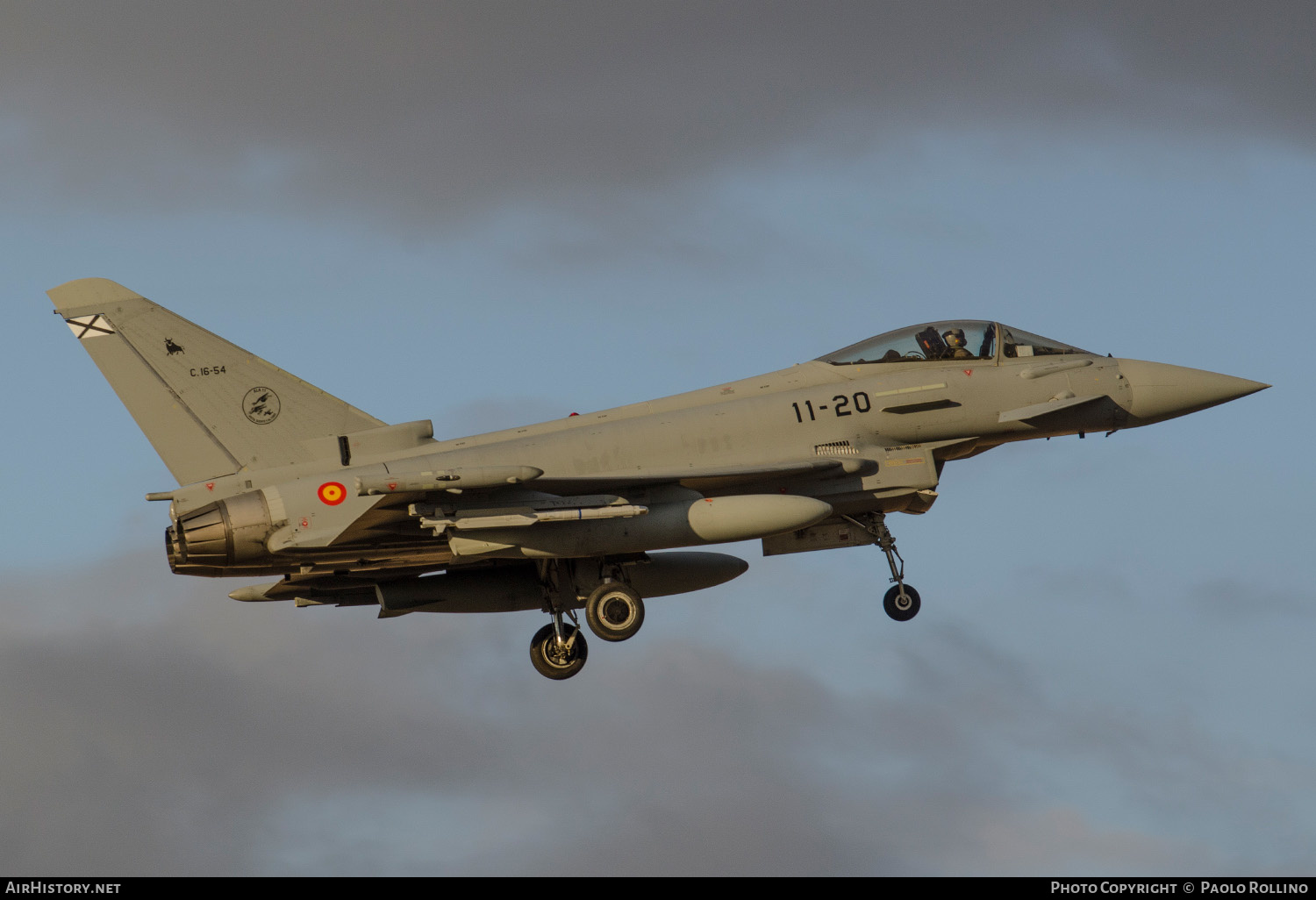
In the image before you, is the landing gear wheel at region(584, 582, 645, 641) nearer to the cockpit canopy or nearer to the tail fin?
the tail fin

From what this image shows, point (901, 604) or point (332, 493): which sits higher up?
point (332, 493)

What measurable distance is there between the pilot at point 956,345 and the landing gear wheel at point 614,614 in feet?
18.6

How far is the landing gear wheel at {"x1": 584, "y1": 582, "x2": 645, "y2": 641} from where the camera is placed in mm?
21922

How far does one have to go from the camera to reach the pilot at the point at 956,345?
76.3 feet

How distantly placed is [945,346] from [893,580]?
3423 millimetres

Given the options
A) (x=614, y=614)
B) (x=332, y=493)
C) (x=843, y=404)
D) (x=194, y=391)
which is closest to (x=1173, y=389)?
(x=843, y=404)

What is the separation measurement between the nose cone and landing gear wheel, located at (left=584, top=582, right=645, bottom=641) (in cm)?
765

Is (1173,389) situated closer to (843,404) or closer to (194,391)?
(843,404)

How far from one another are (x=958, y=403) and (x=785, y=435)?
8.24 ft

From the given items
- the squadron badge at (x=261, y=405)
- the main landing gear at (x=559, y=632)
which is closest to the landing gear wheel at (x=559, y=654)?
the main landing gear at (x=559, y=632)

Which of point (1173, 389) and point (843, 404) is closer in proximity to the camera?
point (843, 404)

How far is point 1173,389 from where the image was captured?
2347 cm

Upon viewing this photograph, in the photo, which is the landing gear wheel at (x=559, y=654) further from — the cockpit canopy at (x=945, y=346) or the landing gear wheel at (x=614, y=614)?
the cockpit canopy at (x=945, y=346)
